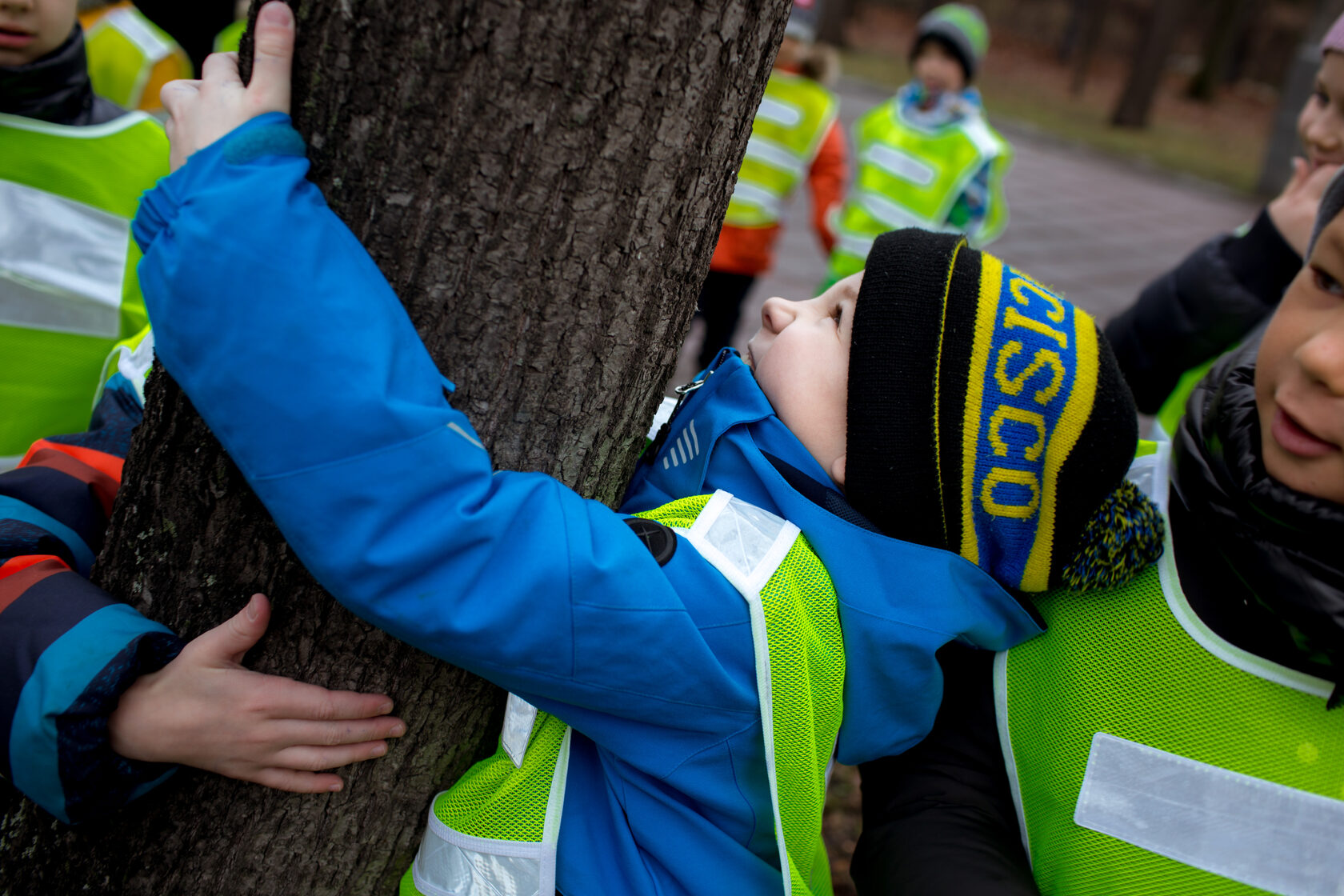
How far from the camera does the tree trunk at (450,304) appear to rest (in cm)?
106

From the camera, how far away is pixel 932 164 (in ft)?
15.3

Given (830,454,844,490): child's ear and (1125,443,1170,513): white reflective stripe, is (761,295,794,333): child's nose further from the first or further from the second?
(1125,443,1170,513): white reflective stripe

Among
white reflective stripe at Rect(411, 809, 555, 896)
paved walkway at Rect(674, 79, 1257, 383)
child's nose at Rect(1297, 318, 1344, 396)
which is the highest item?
child's nose at Rect(1297, 318, 1344, 396)

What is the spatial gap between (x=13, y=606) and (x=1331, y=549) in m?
1.63

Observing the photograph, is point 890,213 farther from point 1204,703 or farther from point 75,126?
point 1204,703

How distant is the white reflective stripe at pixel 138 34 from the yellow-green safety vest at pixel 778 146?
2465mm

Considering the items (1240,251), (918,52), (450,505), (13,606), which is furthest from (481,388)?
(918,52)

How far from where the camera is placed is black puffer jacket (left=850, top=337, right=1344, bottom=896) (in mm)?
1238

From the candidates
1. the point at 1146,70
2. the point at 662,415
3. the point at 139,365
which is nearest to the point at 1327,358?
the point at 662,415

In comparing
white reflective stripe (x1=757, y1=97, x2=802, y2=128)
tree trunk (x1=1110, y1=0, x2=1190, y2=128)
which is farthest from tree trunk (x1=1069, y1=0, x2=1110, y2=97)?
white reflective stripe (x1=757, y1=97, x2=802, y2=128)

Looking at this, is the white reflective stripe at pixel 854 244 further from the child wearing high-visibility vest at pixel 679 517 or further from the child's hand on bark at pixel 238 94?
the child's hand on bark at pixel 238 94

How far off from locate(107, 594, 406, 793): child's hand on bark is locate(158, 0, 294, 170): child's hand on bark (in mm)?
530

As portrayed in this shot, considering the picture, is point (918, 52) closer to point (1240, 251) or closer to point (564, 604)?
point (1240, 251)

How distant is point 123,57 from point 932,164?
3.44 metres
